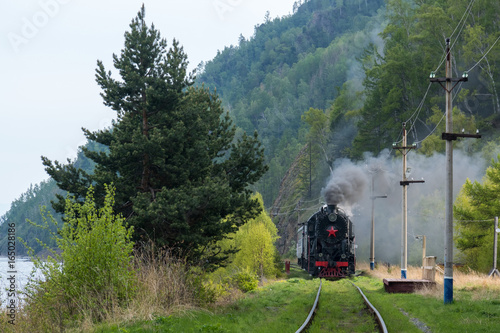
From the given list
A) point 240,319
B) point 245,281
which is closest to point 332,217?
point 245,281

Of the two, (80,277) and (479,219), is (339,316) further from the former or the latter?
(479,219)

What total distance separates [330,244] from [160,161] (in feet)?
44.2

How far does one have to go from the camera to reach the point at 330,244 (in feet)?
100

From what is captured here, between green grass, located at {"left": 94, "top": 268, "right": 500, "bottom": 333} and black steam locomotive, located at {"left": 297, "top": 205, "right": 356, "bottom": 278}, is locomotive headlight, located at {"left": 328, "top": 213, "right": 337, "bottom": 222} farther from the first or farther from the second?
green grass, located at {"left": 94, "top": 268, "right": 500, "bottom": 333}

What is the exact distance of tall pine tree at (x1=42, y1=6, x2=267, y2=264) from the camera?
19641mm

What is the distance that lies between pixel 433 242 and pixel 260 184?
61.4 meters

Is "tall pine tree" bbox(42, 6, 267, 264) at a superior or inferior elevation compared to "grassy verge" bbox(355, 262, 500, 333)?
superior

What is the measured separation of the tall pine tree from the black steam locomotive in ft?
23.8

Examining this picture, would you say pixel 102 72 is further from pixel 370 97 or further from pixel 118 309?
pixel 370 97

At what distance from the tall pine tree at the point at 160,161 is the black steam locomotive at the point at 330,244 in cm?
727

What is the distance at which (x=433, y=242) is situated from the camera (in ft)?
184

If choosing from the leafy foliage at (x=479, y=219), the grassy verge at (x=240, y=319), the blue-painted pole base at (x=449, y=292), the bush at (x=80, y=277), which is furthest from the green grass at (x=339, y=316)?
the leafy foliage at (x=479, y=219)

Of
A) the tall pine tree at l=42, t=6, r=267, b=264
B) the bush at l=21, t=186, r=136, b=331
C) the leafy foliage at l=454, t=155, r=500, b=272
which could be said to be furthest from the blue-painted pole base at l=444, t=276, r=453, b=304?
the leafy foliage at l=454, t=155, r=500, b=272

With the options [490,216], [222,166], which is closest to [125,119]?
[222,166]
